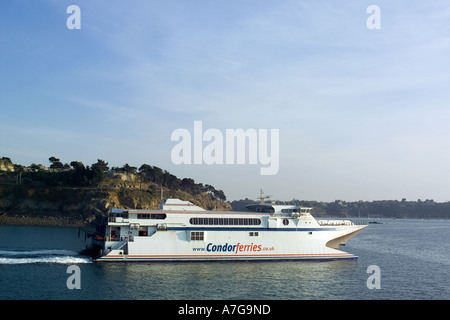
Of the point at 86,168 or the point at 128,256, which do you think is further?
the point at 86,168

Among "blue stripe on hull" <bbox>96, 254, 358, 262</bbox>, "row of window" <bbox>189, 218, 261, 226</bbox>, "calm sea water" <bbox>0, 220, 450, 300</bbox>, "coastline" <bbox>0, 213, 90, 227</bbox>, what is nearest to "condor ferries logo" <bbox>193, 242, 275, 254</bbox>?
"blue stripe on hull" <bbox>96, 254, 358, 262</bbox>

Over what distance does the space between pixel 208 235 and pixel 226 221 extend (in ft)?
8.07

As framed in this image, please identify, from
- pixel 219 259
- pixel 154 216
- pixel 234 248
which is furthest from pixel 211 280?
pixel 154 216

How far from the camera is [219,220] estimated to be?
130 ft

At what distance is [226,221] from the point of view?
1566 inches

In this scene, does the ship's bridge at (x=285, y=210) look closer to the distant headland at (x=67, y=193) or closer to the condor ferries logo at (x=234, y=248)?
the condor ferries logo at (x=234, y=248)

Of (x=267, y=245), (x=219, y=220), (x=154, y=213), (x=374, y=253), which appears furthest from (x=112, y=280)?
(x=374, y=253)

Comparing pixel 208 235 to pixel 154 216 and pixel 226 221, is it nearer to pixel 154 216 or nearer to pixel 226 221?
pixel 226 221

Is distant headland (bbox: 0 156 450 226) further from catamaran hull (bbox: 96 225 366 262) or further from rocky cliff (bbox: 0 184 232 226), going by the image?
catamaran hull (bbox: 96 225 366 262)

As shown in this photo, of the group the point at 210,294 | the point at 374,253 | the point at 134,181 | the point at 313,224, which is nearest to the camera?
the point at 210,294

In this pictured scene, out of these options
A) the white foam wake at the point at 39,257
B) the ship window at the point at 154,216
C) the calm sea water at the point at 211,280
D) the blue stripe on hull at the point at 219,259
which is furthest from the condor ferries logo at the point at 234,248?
the white foam wake at the point at 39,257
